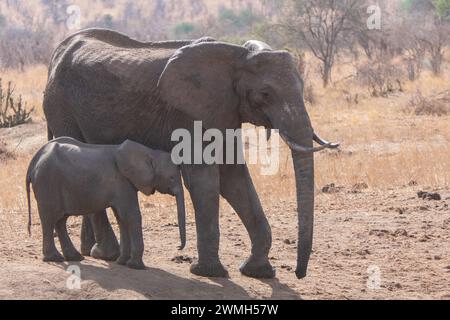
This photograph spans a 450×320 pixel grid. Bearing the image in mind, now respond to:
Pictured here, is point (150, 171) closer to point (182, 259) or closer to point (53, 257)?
point (53, 257)

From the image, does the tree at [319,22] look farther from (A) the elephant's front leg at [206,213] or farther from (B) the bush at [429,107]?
(A) the elephant's front leg at [206,213]

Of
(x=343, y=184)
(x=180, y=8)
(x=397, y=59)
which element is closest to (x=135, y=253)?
(x=343, y=184)

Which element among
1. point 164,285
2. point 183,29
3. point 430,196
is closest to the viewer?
point 164,285

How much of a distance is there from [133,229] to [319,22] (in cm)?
2095

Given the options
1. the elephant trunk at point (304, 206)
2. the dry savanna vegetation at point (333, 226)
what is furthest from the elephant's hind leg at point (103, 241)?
the elephant trunk at point (304, 206)

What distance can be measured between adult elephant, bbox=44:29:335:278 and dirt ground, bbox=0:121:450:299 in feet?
1.08

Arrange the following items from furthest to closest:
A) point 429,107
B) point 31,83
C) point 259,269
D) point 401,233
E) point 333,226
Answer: point 31,83, point 429,107, point 333,226, point 401,233, point 259,269

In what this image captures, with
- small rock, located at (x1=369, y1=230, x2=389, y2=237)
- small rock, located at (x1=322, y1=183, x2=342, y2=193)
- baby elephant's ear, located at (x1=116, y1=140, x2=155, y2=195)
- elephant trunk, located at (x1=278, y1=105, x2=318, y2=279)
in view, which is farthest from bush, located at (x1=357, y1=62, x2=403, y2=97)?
baby elephant's ear, located at (x1=116, y1=140, x2=155, y2=195)

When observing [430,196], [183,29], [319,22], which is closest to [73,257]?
[430,196]

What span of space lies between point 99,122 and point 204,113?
0.90 metres

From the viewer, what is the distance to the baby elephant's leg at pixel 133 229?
6359mm

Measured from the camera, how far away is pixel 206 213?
6.68 meters

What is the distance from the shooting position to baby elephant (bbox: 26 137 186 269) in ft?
20.9
